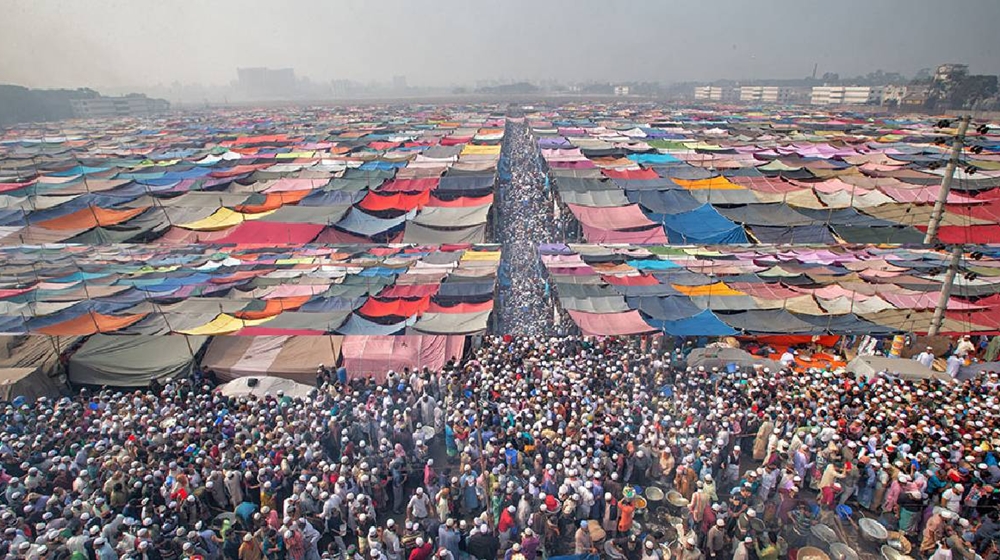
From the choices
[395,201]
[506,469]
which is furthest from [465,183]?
[506,469]

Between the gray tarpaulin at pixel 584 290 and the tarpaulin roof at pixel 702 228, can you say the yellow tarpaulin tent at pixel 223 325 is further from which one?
the tarpaulin roof at pixel 702 228

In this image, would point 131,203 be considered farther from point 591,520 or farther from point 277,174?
point 591,520

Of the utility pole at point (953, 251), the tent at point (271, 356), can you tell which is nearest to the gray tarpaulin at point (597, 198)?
the utility pole at point (953, 251)

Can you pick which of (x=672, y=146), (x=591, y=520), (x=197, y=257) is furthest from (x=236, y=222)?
(x=672, y=146)

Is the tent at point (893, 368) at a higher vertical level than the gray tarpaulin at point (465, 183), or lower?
lower

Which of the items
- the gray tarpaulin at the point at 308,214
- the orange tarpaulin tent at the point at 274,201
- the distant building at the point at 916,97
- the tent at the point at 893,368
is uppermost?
the distant building at the point at 916,97

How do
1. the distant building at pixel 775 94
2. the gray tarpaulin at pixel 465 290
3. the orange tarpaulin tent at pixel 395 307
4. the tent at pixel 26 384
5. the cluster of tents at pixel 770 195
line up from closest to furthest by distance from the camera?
the tent at pixel 26 384, the orange tarpaulin tent at pixel 395 307, the gray tarpaulin at pixel 465 290, the cluster of tents at pixel 770 195, the distant building at pixel 775 94

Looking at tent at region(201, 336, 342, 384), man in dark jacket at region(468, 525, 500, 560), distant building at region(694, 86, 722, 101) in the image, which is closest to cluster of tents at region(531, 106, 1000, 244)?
tent at region(201, 336, 342, 384)
